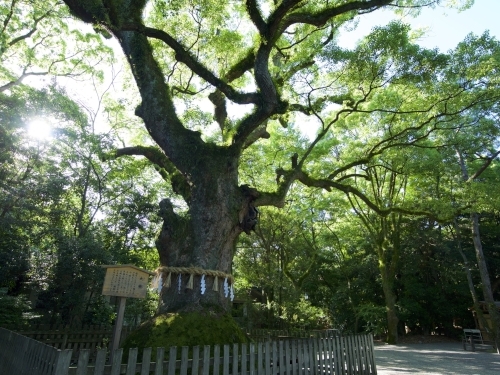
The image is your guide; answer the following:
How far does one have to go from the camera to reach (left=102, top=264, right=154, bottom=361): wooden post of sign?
5.05m

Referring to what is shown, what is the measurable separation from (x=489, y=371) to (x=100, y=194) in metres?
12.0

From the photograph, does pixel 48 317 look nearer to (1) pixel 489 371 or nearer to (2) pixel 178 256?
(2) pixel 178 256

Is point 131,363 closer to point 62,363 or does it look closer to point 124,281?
point 62,363

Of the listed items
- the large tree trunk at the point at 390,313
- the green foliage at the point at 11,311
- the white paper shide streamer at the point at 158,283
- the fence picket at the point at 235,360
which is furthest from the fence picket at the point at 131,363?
the large tree trunk at the point at 390,313

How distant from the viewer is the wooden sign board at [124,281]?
16.8ft

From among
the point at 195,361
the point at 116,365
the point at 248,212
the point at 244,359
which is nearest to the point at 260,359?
the point at 244,359

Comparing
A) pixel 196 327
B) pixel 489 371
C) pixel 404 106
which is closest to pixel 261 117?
pixel 196 327

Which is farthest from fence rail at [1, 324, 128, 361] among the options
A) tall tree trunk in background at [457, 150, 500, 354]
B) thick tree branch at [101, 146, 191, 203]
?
tall tree trunk in background at [457, 150, 500, 354]

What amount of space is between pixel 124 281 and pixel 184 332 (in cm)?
159

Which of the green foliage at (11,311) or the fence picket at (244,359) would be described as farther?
the green foliage at (11,311)

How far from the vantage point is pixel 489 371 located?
7672mm

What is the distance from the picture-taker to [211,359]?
3.54 metres

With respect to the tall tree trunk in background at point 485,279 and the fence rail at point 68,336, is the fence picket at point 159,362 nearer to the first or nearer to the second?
the fence rail at point 68,336

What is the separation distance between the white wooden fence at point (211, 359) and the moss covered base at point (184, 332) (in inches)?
6.3
